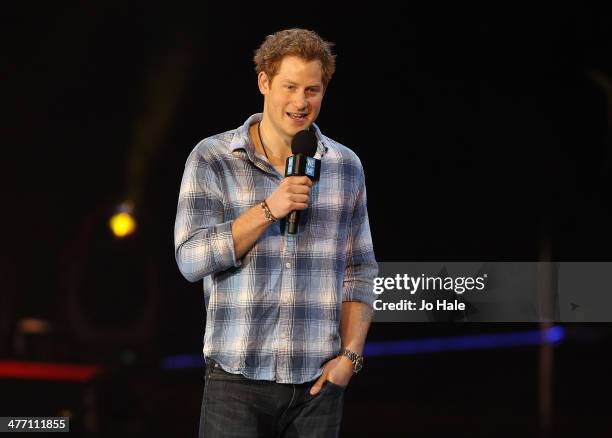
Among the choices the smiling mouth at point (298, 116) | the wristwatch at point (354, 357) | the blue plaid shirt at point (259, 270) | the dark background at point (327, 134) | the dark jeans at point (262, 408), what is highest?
the dark background at point (327, 134)

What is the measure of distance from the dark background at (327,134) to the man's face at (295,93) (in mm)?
2217

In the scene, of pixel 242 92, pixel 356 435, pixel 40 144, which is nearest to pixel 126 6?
pixel 242 92

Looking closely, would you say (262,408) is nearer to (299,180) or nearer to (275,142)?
(299,180)

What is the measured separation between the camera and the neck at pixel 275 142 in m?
2.06

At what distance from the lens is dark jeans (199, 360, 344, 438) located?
6.30 ft

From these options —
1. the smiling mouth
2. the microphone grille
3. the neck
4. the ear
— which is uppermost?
the ear

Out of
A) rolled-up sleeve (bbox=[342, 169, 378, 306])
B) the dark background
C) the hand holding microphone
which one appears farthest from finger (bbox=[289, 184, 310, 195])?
the dark background

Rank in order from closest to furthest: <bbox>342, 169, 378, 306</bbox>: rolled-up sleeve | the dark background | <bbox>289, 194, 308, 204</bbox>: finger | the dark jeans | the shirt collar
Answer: <bbox>289, 194, 308, 204</bbox>: finger
the dark jeans
the shirt collar
<bbox>342, 169, 378, 306</bbox>: rolled-up sleeve
the dark background

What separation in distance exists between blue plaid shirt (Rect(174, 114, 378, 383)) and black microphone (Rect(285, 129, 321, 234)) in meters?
0.10

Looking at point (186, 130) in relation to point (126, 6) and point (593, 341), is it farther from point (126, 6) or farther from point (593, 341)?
point (593, 341)

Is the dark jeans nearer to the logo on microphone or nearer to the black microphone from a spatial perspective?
the black microphone

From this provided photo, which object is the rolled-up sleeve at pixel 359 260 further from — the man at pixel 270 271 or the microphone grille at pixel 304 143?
the microphone grille at pixel 304 143

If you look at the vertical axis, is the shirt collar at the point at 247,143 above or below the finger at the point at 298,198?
above

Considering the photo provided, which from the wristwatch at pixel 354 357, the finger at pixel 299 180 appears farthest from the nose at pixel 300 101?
the wristwatch at pixel 354 357
